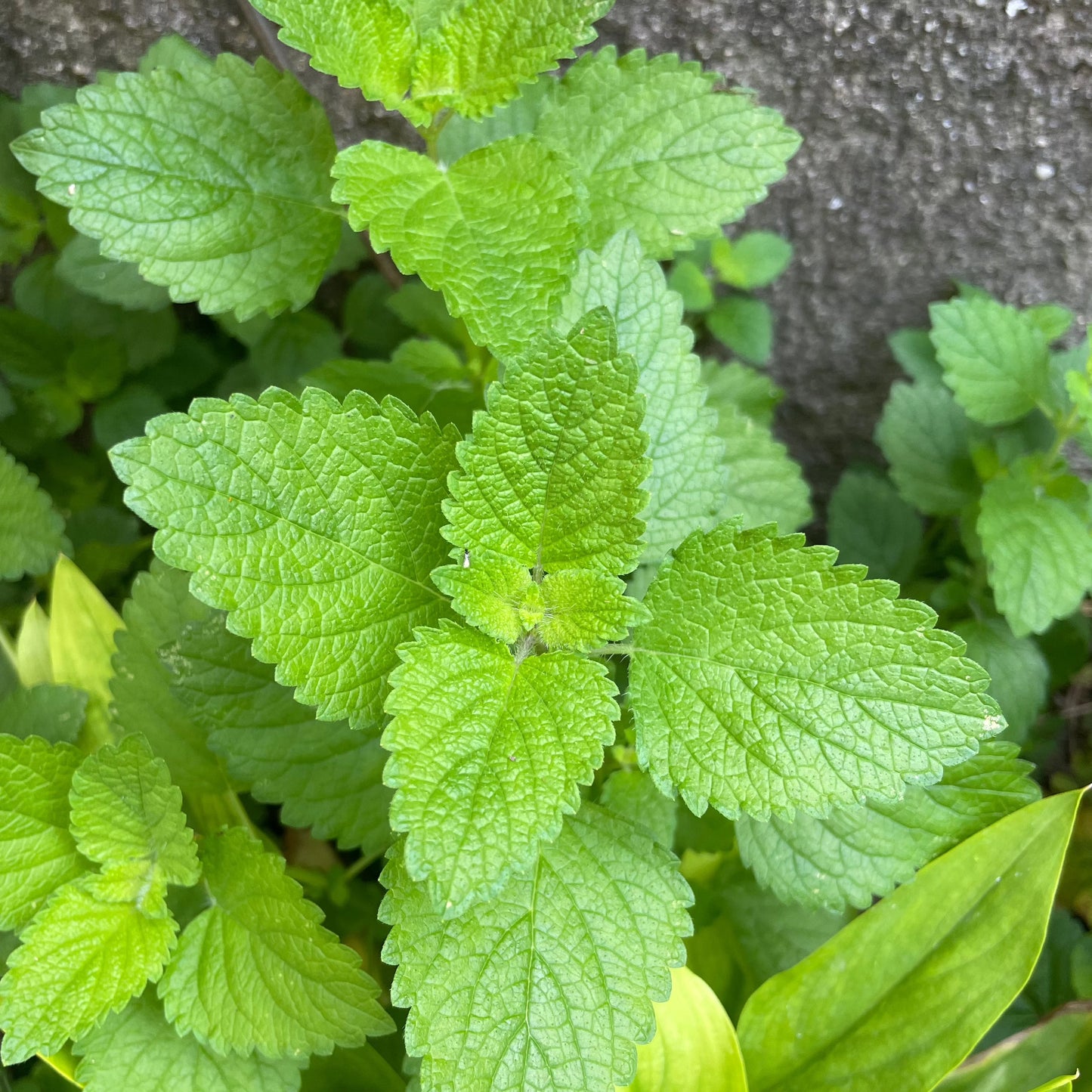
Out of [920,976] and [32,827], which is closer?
[32,827]

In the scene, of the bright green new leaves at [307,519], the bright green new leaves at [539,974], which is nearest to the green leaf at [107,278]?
the bright green new leaves at [307,519]

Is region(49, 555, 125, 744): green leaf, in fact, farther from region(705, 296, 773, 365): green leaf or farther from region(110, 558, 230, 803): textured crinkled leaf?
region(705, 296, 773, 365): green leaf

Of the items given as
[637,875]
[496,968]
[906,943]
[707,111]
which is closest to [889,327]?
[707,111]

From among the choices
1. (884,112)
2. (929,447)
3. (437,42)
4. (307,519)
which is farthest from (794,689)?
(884,112)

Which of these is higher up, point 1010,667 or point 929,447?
point 929,447

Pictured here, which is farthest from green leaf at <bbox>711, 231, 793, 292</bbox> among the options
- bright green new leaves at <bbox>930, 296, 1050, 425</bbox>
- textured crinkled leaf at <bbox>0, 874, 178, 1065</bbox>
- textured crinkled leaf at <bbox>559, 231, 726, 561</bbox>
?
textured crinkled leaf at <bbox>0, 874, 178, 1065</bbox>

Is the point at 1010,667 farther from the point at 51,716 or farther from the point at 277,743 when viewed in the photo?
the point at 51,716
